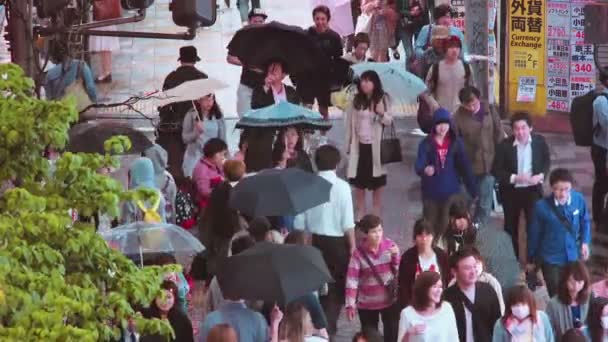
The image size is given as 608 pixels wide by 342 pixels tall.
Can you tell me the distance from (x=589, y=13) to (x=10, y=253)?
12143 millimetres

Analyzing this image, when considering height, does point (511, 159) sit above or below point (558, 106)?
above

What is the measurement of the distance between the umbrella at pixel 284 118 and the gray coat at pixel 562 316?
15.4 ft

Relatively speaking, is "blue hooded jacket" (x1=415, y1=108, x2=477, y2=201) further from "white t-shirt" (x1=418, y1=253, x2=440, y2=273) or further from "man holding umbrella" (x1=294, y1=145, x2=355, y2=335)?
"white t-shirt" (x1=418, y1=253, x2=440, y2=273)

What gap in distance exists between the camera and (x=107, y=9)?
1602cm

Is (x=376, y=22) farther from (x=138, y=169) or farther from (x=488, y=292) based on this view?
(x=488, y=292)

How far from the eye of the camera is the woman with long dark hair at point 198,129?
813 inches

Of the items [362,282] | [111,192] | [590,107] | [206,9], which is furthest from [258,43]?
[111,192]

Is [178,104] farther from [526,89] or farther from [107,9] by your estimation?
[526,89]

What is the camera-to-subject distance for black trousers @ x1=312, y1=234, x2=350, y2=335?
1688cm

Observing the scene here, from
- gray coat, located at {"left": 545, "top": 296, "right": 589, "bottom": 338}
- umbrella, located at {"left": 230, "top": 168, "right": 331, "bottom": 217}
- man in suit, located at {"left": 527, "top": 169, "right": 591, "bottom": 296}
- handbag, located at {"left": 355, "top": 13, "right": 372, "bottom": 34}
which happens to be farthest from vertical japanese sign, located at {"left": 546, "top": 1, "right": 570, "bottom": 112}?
gray coat, located at {"left": 545, "top": 296, "right": 589, "bottom": 338}

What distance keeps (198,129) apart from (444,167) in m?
2.90

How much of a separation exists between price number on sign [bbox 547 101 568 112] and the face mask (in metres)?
11.6

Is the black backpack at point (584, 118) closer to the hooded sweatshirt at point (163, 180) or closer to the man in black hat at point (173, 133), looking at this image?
the man in black hat at point (173, 133)

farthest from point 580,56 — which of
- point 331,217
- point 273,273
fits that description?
point 273,273
